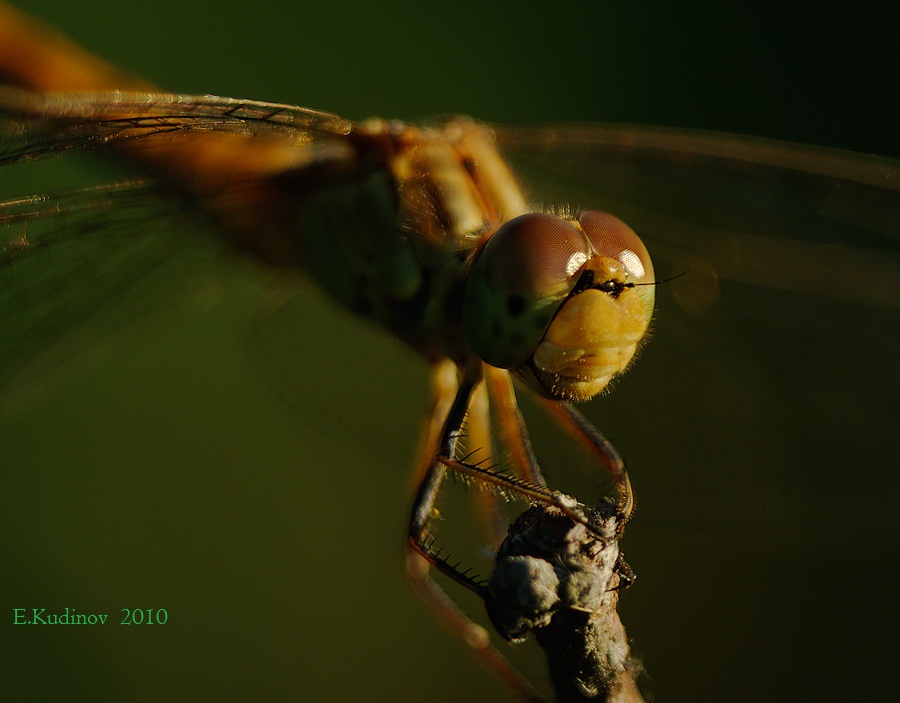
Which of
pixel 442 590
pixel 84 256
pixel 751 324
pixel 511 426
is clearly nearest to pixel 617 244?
pixel 511 426

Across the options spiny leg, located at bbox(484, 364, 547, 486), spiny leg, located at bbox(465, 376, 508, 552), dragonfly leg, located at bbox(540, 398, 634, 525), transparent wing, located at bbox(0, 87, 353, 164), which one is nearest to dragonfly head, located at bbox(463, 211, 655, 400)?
dragonfly leg, located at bbox(540, 398, 634, 525)

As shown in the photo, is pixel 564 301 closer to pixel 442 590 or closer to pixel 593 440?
pixel 593 440

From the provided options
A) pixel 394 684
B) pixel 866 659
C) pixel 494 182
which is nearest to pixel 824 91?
pixel 494 182

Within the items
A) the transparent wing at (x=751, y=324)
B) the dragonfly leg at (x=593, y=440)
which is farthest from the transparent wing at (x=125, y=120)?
the dragonfly leg at (x=593, y=440)

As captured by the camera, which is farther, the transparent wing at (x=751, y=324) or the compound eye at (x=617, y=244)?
the transparent wing at (x=751, y=324)

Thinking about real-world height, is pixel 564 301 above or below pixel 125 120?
below

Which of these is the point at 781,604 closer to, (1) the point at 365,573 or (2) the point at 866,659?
(2) the point at 866,659

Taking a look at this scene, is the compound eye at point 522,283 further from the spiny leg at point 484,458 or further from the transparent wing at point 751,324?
the transparent wing at point 751,324
